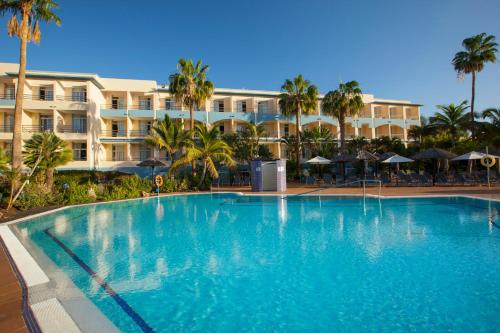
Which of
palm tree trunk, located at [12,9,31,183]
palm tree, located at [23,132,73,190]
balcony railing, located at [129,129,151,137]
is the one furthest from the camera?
balcony railing, located at [129,129,151,137]

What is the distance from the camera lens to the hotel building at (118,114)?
26141 mm

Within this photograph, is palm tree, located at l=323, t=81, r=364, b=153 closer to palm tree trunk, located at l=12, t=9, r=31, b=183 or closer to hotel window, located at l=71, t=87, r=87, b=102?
palm tree trunk, located at l=12, t=9, r=31, b=183

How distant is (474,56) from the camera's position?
26.8 meters

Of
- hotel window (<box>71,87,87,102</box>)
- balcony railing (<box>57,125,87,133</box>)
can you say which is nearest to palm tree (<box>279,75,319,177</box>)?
hotel window (<box>71,87,87,102</box>)

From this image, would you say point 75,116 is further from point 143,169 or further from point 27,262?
point 27,262

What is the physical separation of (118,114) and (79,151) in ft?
17.9

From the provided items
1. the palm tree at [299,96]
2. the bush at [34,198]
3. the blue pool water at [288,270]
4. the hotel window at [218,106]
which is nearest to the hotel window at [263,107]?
the hotel window at [218,106]

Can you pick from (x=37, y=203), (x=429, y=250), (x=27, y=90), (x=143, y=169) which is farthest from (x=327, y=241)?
(x=27, y=90)

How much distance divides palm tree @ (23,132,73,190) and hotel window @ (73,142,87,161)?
13.2 metres

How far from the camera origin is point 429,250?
656 cm

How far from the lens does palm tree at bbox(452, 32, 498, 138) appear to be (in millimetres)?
26453

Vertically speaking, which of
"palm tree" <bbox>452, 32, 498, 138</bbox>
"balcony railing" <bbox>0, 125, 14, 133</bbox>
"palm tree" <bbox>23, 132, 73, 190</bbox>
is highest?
"palm tree" <bbox>452, 32, 498, 138</bbox>

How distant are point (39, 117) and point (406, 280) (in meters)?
33.7

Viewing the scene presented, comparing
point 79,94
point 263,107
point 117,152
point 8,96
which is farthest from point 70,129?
point 263,107
